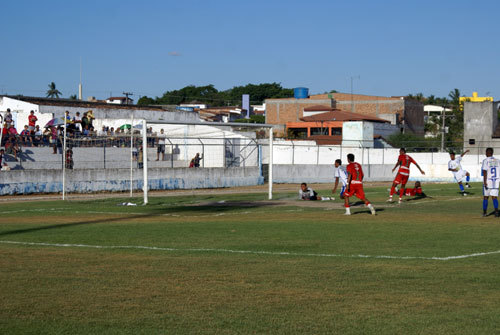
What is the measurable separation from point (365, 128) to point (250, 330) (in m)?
58.1

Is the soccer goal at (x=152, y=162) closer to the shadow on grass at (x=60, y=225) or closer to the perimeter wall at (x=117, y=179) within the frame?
the perimeter wall at (x=117, y=179)

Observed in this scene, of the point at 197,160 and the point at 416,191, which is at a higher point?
the point at 197,160

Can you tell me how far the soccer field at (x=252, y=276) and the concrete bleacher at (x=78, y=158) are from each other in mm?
15473

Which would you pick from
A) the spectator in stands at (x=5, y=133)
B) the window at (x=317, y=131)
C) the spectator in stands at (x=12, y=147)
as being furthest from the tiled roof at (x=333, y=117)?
the spectator in stands at (x=5, y=133)

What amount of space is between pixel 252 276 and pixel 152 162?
2924 centimetres

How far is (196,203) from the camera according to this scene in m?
26.2

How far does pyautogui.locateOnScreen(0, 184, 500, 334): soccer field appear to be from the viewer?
22.8 ft

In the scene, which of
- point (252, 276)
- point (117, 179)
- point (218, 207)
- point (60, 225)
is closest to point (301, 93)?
point (117, 179)

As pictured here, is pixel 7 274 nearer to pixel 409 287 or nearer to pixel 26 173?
pixel 409 287

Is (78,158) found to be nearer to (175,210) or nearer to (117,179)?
(117,179)

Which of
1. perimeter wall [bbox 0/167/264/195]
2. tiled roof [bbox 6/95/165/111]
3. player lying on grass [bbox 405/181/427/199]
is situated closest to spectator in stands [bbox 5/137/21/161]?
perimeter wall [bbox 0/167/264/195]

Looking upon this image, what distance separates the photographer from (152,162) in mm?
38219

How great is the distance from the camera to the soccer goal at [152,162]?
34375mm

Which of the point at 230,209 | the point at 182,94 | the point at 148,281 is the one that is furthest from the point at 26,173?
the point at 182,94
